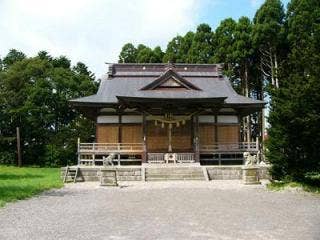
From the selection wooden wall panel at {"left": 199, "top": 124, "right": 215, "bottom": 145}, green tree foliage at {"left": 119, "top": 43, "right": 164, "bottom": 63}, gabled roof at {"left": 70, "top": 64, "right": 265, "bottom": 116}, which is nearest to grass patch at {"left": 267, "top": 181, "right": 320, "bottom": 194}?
gabled roof at {"left": 70, "top": 64, "right": 265, "bottom": 116}

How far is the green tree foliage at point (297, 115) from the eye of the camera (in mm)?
16047

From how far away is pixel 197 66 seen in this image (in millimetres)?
37375

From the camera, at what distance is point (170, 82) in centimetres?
3161

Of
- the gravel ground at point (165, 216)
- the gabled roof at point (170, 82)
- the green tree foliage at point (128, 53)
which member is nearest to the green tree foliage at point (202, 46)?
the green tree foliage at point (128, 53)

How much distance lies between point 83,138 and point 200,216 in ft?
109

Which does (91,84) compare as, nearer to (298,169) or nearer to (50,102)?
(50,102)

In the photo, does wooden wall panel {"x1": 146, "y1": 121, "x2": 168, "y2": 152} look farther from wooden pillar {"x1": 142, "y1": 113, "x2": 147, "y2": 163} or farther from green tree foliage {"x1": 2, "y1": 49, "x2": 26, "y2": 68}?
green tree foliage {"x1": 2, "y1": 49, "x2": 26, "y2": 68}

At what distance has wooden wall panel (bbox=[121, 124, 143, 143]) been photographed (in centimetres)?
3136

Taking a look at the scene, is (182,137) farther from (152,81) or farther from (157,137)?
(152,81)

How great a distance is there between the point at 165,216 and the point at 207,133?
2051 centimetres

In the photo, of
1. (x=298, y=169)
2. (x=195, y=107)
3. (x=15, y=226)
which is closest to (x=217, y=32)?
(x=195, y=107)

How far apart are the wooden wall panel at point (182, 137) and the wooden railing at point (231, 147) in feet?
3.38

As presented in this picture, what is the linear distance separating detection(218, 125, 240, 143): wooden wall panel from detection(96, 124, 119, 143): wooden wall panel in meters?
6.80

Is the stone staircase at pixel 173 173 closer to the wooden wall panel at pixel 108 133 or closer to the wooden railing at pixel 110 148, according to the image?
the wooden railing at pixel 110 148
